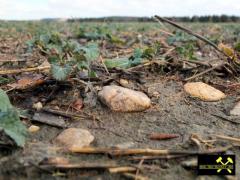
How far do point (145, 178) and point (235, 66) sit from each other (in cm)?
149

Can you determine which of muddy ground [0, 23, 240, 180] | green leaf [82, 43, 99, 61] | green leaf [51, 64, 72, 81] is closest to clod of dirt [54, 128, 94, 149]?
muddy ground [0, 23, 240, 180]

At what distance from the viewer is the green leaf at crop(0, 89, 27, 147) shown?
168cm

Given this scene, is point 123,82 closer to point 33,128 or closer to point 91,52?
point 91,52

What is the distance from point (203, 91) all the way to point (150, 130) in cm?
59

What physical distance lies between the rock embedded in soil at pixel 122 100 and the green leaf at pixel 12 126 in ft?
1.77

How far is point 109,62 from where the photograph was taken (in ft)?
8.59

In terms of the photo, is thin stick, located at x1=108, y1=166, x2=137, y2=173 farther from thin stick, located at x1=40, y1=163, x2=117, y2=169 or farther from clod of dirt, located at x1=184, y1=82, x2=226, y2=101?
clod of dirt, located at x1=184, y1=82, x2=226, y2=101

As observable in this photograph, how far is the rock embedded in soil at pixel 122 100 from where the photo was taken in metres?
2.14

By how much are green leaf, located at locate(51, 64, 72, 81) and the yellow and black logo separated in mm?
879

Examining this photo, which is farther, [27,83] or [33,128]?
[27,83]

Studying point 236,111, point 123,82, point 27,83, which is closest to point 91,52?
point 123,82

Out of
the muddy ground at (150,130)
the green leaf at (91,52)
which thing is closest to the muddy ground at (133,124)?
the muddy ground at (150,130)

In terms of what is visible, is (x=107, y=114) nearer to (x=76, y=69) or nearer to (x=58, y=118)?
(x=58, y=118)

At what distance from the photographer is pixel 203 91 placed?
8.02ft
